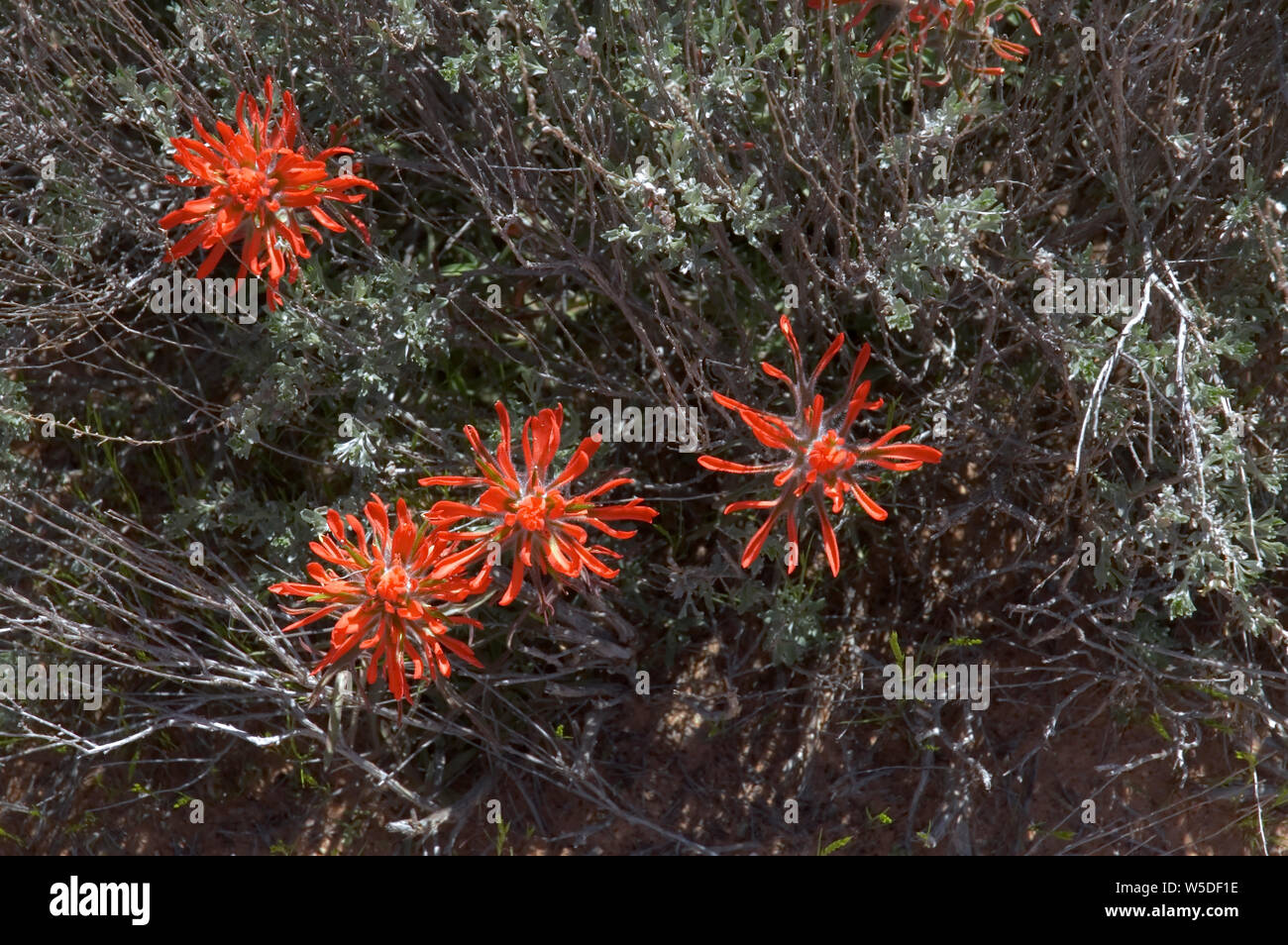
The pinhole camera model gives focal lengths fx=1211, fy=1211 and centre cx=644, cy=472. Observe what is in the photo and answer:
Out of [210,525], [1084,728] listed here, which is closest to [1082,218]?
[1084,728]

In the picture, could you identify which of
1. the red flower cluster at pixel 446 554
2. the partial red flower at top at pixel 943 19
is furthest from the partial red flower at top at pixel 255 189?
the partial red flower at top at pixel 943 19

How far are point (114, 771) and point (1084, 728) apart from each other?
247 centimetres

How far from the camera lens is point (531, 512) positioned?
2137mm

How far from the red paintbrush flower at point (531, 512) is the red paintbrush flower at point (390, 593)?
52mm

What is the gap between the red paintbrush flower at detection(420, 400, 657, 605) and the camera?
2.14 m

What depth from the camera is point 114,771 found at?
3.17 metres

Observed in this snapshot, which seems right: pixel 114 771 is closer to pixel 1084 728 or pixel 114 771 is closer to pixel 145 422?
pixel 145 422

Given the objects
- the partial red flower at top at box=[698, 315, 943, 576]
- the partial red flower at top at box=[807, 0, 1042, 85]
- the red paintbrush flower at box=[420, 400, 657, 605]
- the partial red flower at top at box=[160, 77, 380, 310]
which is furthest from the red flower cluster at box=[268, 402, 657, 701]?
the partial red flower at top at box=[807, 0, 1042, 85]

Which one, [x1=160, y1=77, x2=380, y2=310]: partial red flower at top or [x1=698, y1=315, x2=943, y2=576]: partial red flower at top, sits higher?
[x1=160, y1=77, x2=380, y2=310]: partial red flower at top

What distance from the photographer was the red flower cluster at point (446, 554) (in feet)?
7.07

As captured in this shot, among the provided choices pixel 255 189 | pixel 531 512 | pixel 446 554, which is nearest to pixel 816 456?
pixel 531 512

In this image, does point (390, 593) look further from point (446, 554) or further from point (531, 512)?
point (531, 512)

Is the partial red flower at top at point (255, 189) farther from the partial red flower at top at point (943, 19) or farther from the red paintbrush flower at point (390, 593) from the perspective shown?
the partial red flower at top at point (943, 19)

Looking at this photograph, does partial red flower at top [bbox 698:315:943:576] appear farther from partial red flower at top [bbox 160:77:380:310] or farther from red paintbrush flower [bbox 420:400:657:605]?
partial red flower at top [bbox 160:77:380:310]
